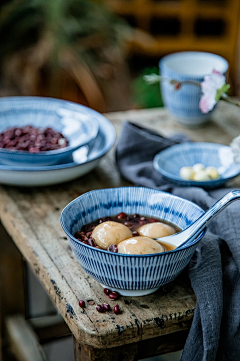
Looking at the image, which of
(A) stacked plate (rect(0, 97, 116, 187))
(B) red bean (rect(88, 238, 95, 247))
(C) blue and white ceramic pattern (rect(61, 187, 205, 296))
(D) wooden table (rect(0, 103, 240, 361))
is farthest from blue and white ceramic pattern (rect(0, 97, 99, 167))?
(B) red bean (rect(88, 238, 95, 247))

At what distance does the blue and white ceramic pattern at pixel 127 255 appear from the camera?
68 centimetres

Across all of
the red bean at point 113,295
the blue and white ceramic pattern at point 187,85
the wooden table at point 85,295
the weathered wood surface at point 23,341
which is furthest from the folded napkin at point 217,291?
the weathered wood surface at point 23,341

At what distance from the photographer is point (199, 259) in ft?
2.64

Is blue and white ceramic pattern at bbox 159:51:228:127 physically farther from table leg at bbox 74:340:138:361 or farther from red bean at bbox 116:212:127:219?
table leg at bbox 74:340:138:361

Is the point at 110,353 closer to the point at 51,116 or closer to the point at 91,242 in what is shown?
the point at 91,242

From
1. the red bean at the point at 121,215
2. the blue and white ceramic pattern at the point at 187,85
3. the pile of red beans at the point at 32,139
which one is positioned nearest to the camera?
the red bean at the point at 121,215

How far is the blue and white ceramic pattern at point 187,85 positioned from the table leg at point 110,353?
0.88m

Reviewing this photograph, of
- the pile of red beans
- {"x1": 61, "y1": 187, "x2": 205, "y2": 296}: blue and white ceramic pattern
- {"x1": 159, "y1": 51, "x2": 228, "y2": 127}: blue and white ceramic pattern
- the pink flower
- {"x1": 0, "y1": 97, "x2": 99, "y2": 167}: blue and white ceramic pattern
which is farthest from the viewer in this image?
{"x1": 159, "y1": 51, "x2": 228, "y2": 127}: blue and white ceramic pattern

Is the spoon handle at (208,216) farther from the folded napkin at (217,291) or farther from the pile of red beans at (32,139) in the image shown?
the pile of red beans at (32,139)

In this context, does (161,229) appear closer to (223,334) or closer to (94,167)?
(223,334)

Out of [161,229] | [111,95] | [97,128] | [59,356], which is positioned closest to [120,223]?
[161,229]

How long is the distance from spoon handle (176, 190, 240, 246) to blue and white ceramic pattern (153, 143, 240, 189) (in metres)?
0.35

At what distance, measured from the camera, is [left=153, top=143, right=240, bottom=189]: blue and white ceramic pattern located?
1.15m

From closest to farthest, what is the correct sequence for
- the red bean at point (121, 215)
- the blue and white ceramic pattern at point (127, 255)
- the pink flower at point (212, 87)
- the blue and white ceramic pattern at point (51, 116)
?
the blue and white ceramic pattern at point (127, 255) → the red bean at point (121, 215) → the pink flower at point (212, 87) → the blue and white ceramic pattern at point (51, 116)
